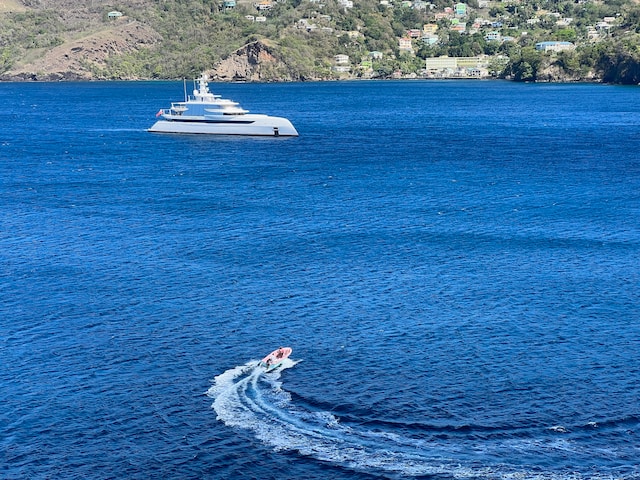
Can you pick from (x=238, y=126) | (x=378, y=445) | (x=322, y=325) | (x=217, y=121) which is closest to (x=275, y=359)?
(x=322, y=325)

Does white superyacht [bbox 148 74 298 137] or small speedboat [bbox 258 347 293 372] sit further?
white superyacht [bbox 148 74 298 137]

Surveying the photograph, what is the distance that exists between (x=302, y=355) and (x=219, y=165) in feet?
228

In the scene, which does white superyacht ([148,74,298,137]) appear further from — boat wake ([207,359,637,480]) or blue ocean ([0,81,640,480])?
boat wake ([207,359,637,480])

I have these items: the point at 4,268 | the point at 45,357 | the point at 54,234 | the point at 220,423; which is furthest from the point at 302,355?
the point at 54,234

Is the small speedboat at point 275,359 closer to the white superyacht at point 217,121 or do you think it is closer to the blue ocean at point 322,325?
the blue ocean at point 322,325

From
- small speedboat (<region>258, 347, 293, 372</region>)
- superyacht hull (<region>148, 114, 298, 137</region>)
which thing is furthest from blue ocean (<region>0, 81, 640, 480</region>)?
superyacht hull (<region>148, 114, 298, 137</region>)

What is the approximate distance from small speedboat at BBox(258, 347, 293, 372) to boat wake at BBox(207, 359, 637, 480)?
294cm

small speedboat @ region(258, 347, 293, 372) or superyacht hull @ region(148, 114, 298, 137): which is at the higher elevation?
superyacht hull @ region(148, 114, 298, 137)

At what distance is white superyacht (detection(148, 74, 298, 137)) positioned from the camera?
5615 inches

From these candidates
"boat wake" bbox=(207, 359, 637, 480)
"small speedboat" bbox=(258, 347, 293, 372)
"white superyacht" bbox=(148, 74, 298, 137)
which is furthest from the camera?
"white superyacht" bbox=(148, 74, 298, 137)

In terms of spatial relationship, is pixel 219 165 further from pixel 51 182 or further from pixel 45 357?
pixel 45 357

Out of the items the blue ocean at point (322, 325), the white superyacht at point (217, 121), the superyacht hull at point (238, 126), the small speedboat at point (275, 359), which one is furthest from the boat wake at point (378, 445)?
the white superyacht at point (217, 121)

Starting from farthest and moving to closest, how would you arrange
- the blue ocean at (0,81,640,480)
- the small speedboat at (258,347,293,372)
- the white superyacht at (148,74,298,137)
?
the white superyacht at (148,74,298,137) < the small speedboat at (258,347,293,372) < the blue ocean at (0,81,640,480)

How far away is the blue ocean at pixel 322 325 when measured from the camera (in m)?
37.2
